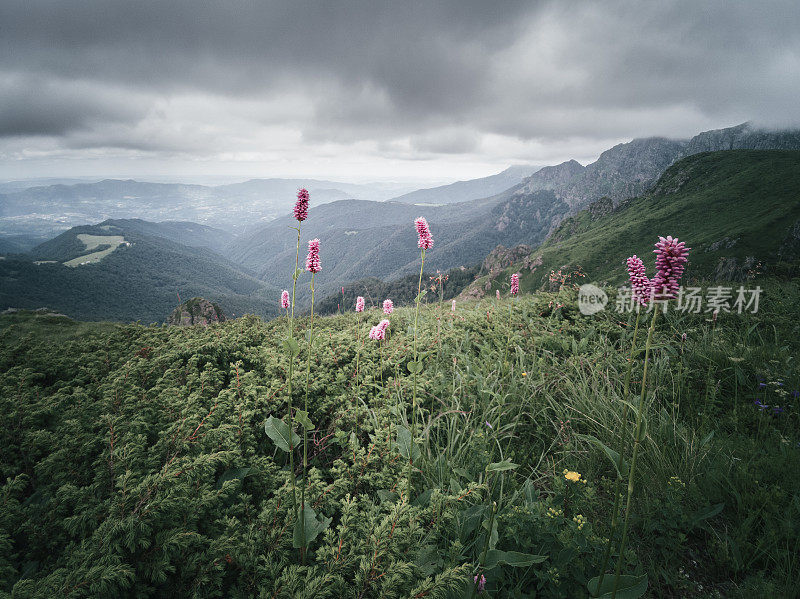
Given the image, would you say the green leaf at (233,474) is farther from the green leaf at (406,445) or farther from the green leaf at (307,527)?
the green leaf at (406,445)

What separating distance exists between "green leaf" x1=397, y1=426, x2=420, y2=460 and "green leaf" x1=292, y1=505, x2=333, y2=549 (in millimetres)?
866

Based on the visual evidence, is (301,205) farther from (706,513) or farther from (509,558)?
(706,513)

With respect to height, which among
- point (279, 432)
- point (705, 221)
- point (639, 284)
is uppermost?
point (705, 221)

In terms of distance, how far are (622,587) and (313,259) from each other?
3.40 meters

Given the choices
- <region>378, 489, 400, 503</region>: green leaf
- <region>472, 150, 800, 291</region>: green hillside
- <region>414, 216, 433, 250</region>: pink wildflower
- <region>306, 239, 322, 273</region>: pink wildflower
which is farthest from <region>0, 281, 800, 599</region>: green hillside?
<region>472, 150, 800, 291</region>: green hillside

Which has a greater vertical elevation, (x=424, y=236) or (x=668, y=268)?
(x=424, y=236)

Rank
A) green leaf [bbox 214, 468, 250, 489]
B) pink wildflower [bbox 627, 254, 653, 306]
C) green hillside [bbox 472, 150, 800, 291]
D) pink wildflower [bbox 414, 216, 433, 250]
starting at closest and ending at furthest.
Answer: pink wildflower [bbox 627, 254, 653, 306], green leaf [bbox 214, 468, 250, 489], pink wildflower [bbox 414, 216, 433, 250], green hillside [bbox 472, 150, 800, 291]

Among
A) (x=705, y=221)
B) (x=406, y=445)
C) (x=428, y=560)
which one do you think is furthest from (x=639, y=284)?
(x=705, y=221)

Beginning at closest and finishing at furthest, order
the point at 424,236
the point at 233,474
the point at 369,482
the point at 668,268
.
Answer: the point at 668,268
the point at 233,474
the point at 369,482
the point at 424,236

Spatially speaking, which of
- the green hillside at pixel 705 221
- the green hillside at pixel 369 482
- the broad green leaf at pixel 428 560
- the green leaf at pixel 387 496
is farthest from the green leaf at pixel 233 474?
the green hillside at pixel 705 221

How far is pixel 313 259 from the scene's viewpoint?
11.2 ft

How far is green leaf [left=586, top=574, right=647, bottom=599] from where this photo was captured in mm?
2069

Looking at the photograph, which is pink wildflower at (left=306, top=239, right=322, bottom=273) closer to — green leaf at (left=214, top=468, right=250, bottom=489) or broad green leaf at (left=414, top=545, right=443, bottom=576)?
green leaf at (left=214, top=468, right=250, bottom=489)

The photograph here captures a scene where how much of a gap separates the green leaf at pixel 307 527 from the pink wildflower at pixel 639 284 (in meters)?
2.51
